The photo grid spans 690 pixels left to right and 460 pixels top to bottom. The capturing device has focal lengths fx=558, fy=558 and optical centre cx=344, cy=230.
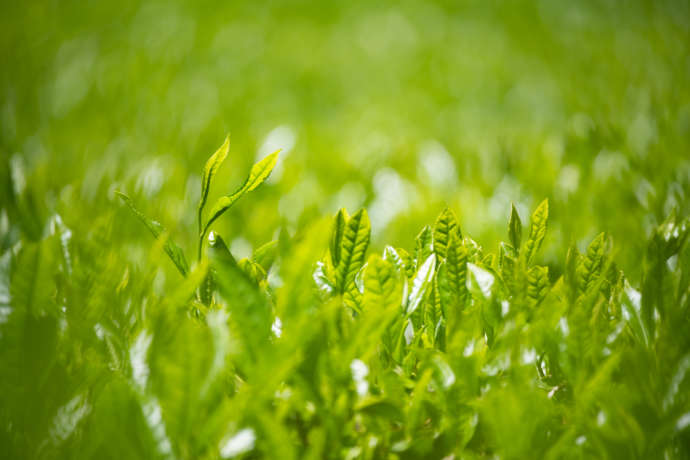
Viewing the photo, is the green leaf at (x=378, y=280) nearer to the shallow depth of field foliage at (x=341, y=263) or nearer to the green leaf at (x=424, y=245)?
the shallow depth of field foliage at (x=341, y=263)

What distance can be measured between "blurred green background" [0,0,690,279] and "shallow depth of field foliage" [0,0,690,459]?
0.7 inches

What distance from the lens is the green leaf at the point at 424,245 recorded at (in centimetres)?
89

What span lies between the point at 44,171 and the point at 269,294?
1240mm

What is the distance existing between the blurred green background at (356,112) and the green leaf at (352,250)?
0.61 meters

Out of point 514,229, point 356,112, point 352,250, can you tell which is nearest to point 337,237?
point 352,250

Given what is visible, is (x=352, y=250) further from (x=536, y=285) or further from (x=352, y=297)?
(x=536, y=285)

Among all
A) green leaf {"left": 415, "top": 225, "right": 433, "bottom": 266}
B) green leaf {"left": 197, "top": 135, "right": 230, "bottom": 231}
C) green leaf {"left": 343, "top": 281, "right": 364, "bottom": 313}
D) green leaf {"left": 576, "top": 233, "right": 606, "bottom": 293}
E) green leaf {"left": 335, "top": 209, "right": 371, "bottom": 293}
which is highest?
green leaf {"left": 197, "top": 135, "right": 230, "bottom": 231}

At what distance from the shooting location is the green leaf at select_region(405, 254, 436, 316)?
0.80 meters

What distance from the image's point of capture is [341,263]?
2.67 feet

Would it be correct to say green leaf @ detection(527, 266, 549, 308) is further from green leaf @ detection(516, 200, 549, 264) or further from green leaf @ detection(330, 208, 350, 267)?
green leaf @ detection(330, 208, 350, 267)

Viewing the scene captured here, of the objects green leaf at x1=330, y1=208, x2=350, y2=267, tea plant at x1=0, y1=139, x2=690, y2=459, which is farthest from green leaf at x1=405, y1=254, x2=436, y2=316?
green leaf at x1=330, y1=208, x2=350, y2=267

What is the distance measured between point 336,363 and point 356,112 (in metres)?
2.98

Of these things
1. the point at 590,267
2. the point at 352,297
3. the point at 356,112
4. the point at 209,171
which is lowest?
the point at 356,112

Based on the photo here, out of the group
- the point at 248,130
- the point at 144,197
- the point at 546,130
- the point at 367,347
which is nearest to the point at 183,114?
the point at 248,130
